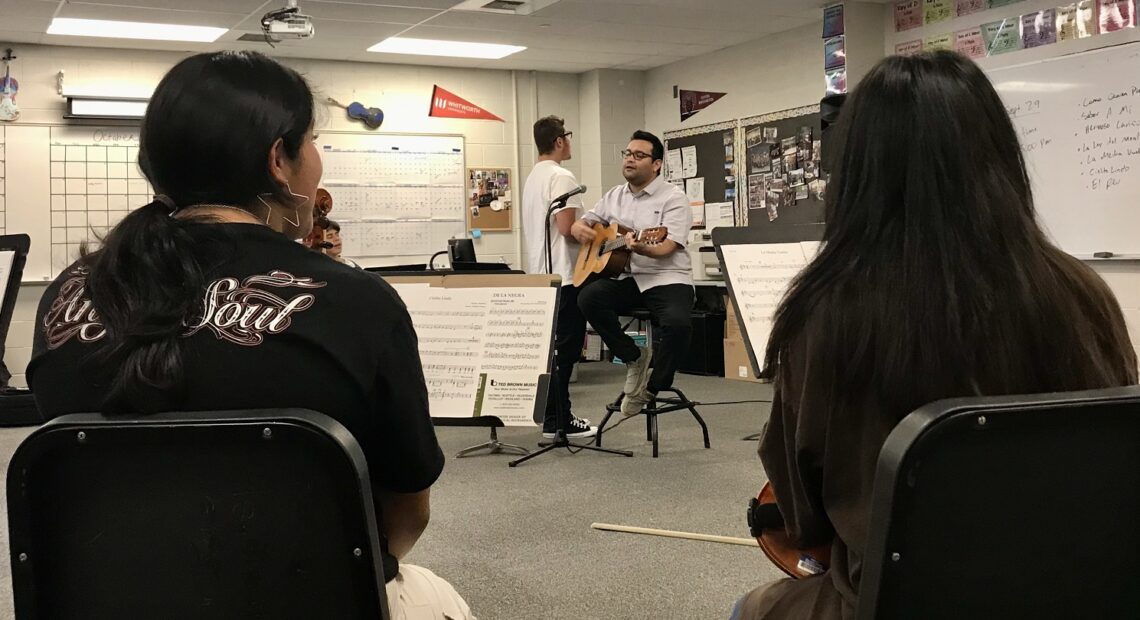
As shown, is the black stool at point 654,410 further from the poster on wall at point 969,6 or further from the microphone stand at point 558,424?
the poster on wall at point 969,6

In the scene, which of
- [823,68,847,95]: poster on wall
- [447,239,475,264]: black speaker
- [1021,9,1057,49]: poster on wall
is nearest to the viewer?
[1021,9,1057,49]: poster on wall

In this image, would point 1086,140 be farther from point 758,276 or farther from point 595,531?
point 595,531

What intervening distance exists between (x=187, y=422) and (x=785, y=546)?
2.44ft

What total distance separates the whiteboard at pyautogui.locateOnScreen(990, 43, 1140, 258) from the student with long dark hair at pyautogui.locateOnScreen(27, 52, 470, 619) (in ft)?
13.1

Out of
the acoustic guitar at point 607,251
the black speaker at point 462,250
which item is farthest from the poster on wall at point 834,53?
the black speaker at point 462,250

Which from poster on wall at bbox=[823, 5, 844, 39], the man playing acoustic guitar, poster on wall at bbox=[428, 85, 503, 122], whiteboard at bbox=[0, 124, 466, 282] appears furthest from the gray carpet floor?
poster on wall at bbox=[428, 85, 503, 122]

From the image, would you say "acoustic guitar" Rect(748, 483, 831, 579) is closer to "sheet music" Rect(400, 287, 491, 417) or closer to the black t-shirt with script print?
the black t-shirt with script print

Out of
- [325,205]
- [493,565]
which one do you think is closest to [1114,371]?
[493,565]

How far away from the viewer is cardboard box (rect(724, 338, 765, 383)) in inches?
250

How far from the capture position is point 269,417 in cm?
86

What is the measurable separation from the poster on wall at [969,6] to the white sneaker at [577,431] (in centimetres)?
302

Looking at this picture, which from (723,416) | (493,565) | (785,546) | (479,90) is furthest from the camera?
(479,90)

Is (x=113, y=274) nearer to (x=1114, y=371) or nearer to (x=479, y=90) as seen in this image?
(x=1114, y=371)

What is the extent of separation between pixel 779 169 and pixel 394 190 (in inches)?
109
